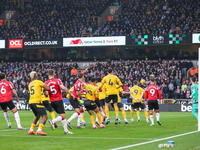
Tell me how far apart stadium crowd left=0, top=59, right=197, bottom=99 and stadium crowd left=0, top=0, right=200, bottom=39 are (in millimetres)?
4003

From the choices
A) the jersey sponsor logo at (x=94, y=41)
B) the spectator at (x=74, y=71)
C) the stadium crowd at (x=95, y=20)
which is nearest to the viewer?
the spectator at (x=74, y=71)

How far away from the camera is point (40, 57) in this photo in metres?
46.3

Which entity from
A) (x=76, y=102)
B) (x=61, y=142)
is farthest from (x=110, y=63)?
(x=61, y=142)

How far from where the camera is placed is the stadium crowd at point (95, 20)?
39125 mm

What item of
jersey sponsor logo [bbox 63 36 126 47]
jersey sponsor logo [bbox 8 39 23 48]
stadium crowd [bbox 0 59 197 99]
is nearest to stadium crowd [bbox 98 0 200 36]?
jersey sponsor logo [bbox 63 36 126 47]

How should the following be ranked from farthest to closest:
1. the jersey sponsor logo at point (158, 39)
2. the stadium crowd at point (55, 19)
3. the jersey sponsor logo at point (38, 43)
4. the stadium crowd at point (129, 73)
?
the stadium crowd at point (55, 19) → the jersey sponsor logo at point (38, 43) → the jersey sponsor logo at point (158, 39) → the stadium crowd at point (129, 73)

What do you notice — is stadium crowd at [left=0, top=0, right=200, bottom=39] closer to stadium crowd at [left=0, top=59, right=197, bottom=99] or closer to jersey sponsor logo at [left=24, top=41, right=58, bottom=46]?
jersey sponsor logo at [left=24, top=41, right=58, bottom=46]

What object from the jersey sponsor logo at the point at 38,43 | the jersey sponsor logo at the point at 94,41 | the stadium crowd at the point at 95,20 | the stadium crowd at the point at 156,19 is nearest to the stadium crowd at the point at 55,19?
the stadium crowd at the point at 95,20

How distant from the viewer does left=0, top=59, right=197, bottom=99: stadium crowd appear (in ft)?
104

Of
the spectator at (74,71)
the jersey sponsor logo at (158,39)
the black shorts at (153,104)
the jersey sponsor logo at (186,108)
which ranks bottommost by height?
the jersey sponsor logo at (186,108)

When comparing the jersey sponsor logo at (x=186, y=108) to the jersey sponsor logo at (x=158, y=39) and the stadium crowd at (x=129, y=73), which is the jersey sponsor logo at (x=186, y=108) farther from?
the jersey sponsor logo at (x=158, y=39)

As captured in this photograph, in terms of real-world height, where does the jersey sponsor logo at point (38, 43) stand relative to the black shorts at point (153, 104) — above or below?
above

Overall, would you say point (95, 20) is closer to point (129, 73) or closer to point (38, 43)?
point (38, 43)

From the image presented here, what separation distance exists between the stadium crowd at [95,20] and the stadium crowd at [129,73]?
400 centimetres
